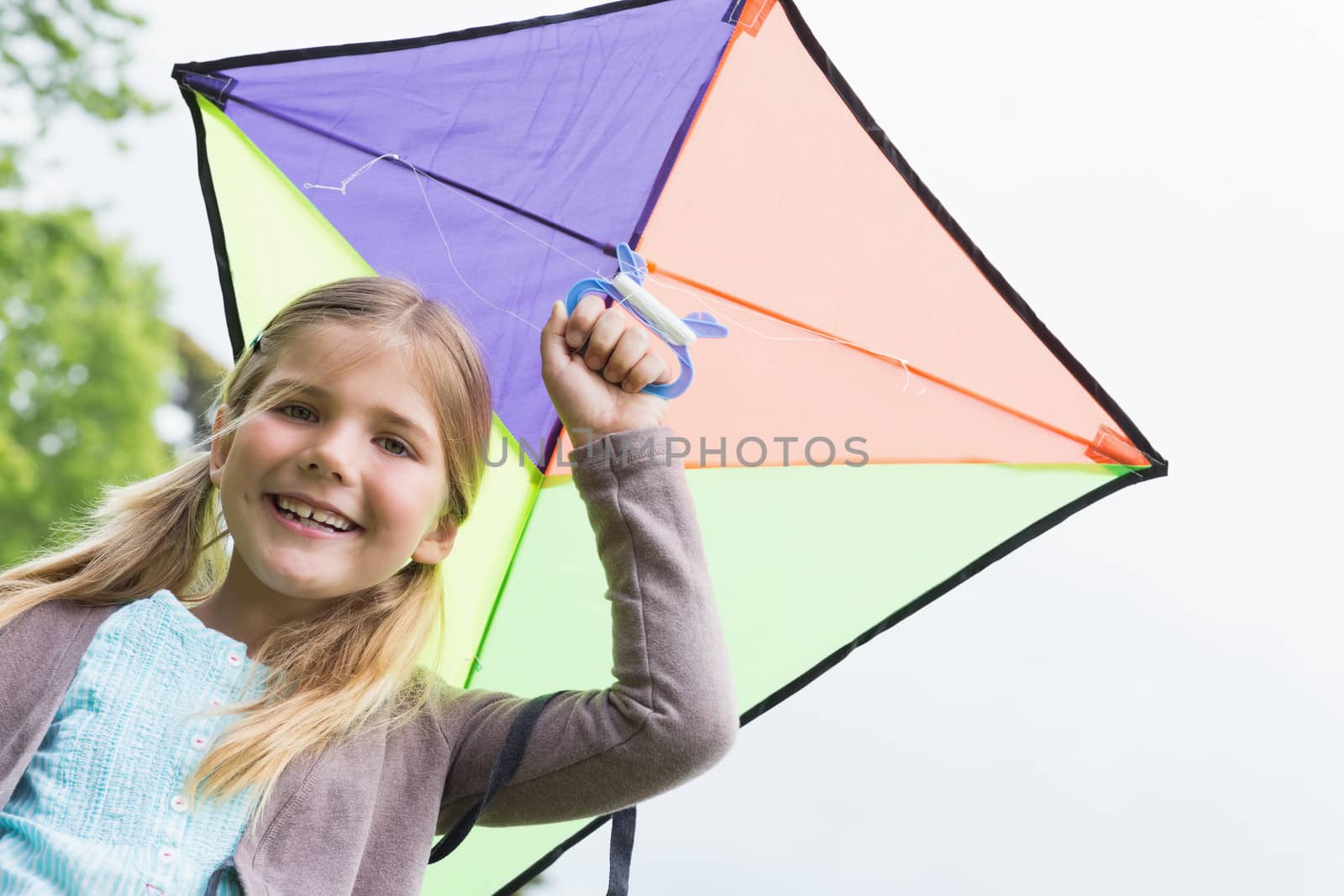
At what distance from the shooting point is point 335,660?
138cm

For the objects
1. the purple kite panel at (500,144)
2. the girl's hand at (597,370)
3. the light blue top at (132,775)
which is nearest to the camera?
the light blue top at (132,775)

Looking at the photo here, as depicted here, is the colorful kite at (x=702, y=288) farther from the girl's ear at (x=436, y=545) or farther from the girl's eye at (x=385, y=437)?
the girl's eye at (x=385, y=437)

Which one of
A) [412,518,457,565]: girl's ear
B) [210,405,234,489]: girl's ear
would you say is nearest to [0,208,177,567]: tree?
[210,405,234,489]: girl's ear

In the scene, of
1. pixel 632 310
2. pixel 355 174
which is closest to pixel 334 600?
pixel 632 310

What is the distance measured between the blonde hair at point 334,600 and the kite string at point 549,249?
7.2 inches

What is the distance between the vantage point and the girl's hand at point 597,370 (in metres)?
1.28

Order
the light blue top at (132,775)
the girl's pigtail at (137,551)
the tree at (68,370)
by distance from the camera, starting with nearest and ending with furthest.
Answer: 1. the light blue top at (132,775)
2. the girl's pigtail at (137,551)
3. the tree at (68,370)

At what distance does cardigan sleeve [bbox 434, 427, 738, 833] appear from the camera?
1.21 metres

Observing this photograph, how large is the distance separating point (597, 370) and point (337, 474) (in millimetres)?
316

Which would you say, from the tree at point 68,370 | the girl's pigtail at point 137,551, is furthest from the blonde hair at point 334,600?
the tree at point 68,370

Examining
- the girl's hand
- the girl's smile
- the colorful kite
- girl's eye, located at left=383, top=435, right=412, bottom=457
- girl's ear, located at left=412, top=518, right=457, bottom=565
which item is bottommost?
the girl's smile

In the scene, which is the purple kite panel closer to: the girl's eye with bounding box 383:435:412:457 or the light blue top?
the girl's eye with bounding box 383:435:412:457

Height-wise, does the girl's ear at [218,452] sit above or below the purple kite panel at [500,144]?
below

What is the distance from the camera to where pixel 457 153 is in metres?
1.65
